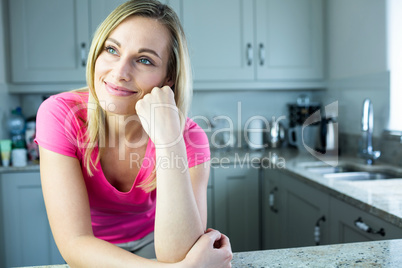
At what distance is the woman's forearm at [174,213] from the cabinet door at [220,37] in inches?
75.8

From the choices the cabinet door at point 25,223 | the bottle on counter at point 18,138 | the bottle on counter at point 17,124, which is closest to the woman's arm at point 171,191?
the cabinet door at point 25,223

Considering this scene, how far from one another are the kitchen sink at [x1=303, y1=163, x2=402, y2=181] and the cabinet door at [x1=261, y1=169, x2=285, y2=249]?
0.72 ft

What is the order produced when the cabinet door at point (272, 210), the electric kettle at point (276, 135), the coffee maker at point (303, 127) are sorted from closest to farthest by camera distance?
the cabinet door at point (272, 210)
the coffee maker at point (303, 127)
the electric kettle at point (276, 135)

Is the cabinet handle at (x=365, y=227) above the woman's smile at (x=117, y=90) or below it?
below

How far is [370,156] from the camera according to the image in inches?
80.9

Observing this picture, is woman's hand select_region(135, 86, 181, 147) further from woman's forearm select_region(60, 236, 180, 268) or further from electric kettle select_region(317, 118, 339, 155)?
electric kettle select_region(317, 118, 339, 155)

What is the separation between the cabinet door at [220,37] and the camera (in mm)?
2631

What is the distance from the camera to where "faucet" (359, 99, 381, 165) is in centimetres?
188

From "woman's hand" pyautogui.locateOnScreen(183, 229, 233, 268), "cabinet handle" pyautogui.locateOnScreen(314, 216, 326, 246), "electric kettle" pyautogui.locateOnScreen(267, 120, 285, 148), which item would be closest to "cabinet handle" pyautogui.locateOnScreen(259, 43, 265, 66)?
"electric kettle" pyautogui.locateOnScreen(267, 120, 285, 148)

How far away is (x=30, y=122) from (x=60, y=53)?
20.7 inches

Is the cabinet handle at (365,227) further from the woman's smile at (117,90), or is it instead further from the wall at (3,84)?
the wall at (3,84)

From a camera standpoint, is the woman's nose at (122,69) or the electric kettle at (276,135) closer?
the woman's nose at (122,69)

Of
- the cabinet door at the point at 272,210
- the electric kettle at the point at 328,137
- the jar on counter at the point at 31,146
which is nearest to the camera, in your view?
the cabinet door at the point at 272,210

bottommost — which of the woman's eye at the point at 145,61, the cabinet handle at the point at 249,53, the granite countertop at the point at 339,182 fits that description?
the granite countertop at the point at 339,182
